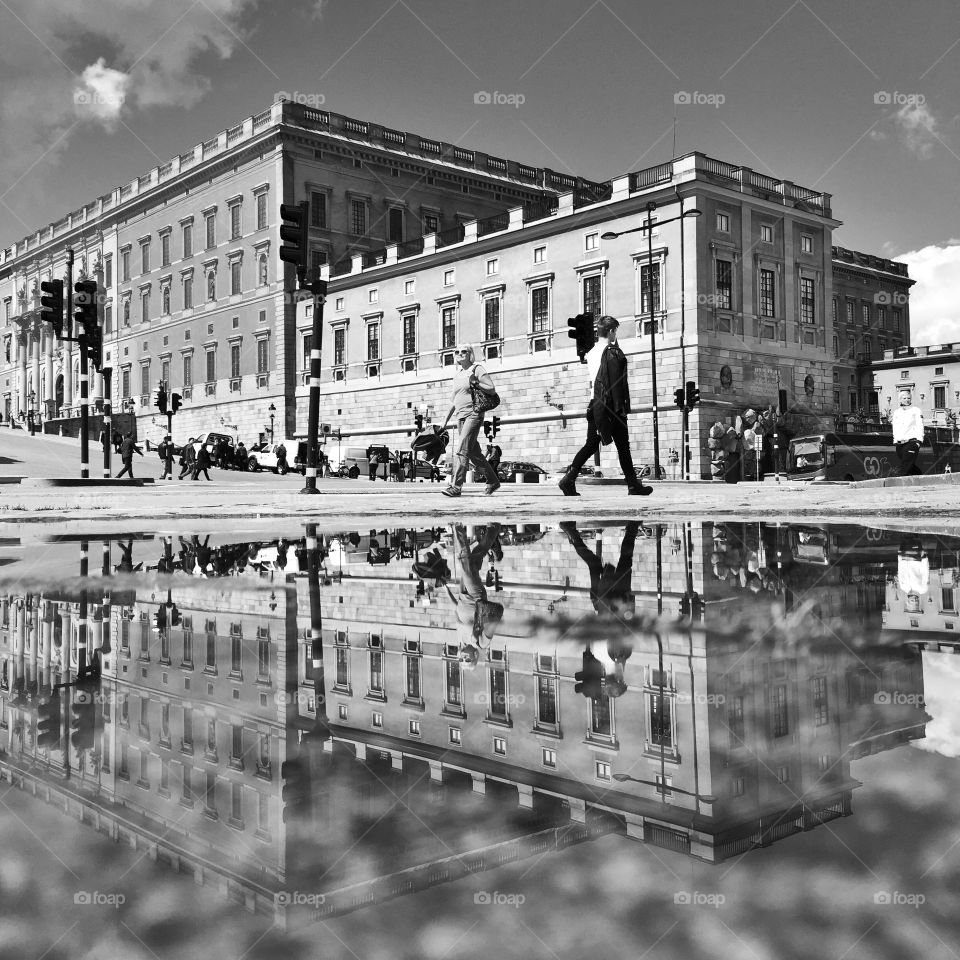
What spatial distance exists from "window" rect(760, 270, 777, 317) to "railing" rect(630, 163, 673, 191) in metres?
5.88

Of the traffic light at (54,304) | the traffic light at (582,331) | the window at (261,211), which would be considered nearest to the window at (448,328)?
the window at (261,211)

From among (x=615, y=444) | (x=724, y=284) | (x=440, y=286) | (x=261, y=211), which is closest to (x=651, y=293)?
(x=724, y=284)

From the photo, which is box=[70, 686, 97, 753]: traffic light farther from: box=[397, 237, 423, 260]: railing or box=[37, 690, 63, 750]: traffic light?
box=[397, 237, 423, 260]: railing

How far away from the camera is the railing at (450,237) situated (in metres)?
48.3

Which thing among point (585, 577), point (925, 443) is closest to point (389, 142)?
→ point (925, 443)

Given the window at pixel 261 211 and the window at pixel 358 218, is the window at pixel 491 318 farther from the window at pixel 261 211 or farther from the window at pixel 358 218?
the window at pixel 261 211

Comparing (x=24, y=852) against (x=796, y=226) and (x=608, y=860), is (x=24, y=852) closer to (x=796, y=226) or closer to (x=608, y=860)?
(x=608, y=860)

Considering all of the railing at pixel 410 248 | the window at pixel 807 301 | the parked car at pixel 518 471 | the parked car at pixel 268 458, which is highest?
the railing at pixel 410 248

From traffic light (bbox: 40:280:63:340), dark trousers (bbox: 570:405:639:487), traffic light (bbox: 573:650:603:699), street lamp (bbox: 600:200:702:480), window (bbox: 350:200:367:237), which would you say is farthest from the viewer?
window (bbox: 350:200:367:237)

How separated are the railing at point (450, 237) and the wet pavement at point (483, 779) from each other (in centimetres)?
4619

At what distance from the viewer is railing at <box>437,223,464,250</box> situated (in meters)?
48.3

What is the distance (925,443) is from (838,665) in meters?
30.0

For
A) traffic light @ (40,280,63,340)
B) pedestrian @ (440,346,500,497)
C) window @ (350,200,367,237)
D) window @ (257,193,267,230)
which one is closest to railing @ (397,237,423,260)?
window @ (350,200,367,237)

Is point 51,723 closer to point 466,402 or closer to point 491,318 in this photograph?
point 466,402
